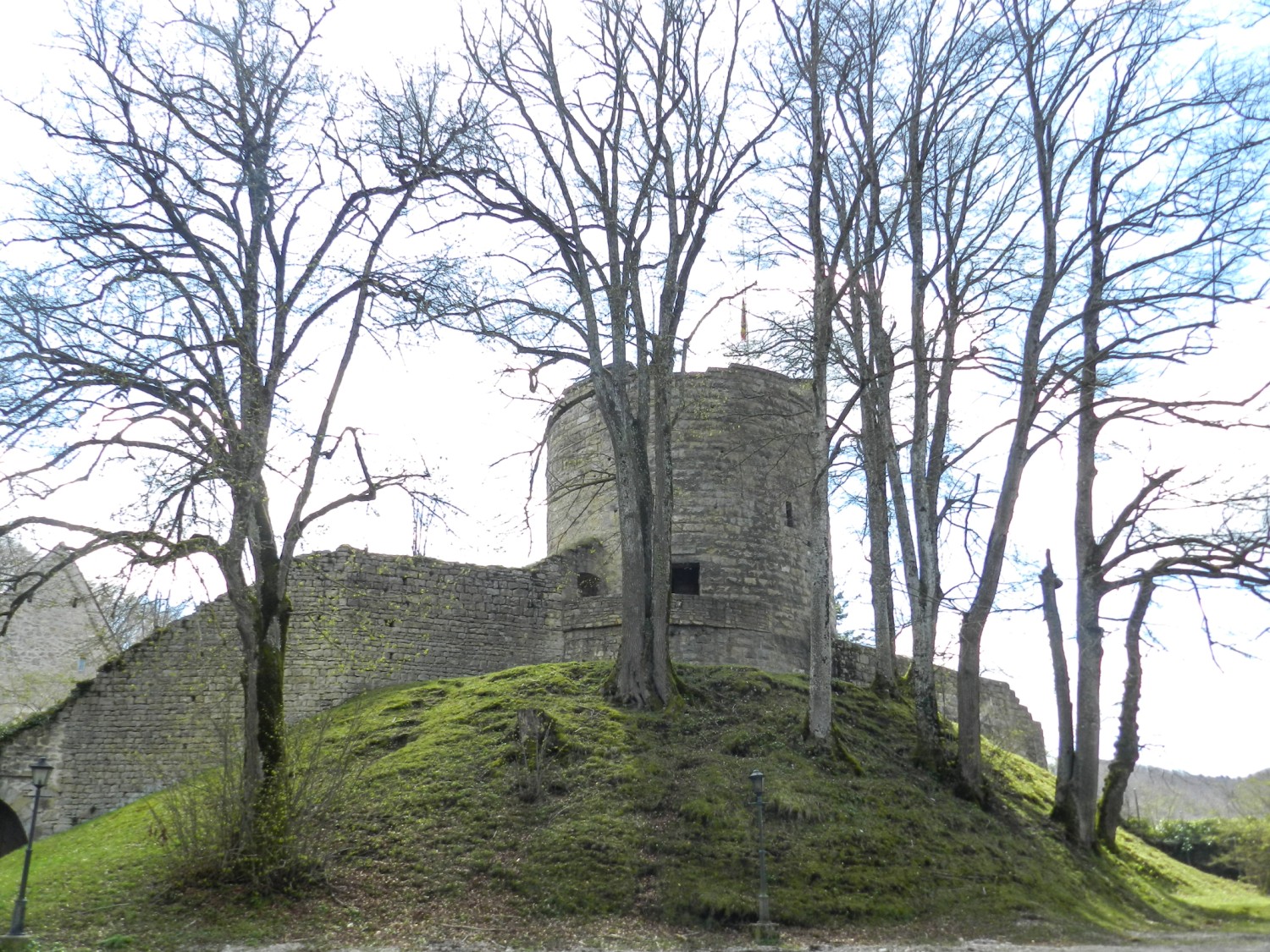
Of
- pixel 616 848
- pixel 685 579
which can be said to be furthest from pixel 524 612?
pixel 616 848

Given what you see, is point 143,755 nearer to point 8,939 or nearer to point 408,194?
point 8,939

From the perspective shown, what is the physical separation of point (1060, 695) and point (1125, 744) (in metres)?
1.19

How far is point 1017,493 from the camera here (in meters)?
12.9

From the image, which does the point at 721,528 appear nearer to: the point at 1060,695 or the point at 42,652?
the point at 1060,695

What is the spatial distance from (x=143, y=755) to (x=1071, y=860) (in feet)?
39.6

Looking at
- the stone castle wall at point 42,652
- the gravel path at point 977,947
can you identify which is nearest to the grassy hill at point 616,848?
the gravel path at point 977,947

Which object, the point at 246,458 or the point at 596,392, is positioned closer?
the point at 246,458

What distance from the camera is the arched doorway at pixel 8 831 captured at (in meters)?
15.6

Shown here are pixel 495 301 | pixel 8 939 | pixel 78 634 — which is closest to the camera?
pixel 8 939

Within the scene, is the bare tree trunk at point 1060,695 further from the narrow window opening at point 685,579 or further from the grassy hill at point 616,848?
the narrow window opening at point 685,579

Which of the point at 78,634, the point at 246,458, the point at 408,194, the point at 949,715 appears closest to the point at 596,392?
the point at 408,194

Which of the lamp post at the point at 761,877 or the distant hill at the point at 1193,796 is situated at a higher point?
the lamp post at the point at 761,877

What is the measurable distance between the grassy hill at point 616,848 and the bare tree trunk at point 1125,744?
0.44 metres

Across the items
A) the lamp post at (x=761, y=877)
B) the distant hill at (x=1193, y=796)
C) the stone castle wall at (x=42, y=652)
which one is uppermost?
the stone castle wall at (x=42, y=652)
